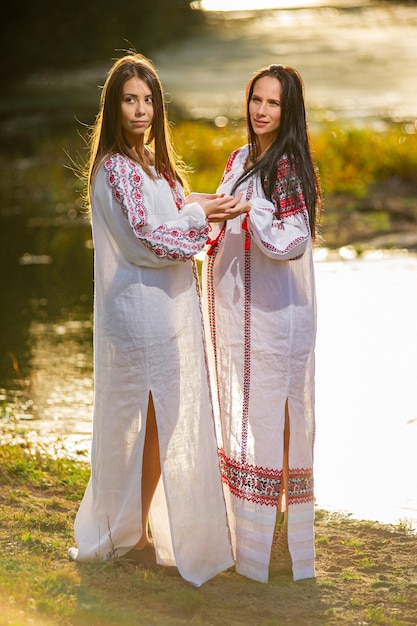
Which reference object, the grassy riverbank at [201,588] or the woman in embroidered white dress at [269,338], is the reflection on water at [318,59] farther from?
the woman in embroidered white dress at [269,338]

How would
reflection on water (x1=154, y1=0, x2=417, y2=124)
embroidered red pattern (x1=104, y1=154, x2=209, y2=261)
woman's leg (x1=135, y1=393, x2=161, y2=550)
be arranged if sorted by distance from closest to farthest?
embroidered red pattern (x1=104, y1=154, x2=209, y2=261) < woman's leg (x1=135, y1=393, x2=161, y2=550) < reflection on water (x1=154, y1=0, x2=417, y2=124)

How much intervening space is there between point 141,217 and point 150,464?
0.86m

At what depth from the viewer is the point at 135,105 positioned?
407 centimetres

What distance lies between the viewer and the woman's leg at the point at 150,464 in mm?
4203

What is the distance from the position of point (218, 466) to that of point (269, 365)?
39 cm

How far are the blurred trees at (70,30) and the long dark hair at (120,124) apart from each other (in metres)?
22.5

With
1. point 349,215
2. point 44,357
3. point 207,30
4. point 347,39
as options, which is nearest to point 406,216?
point 349,215

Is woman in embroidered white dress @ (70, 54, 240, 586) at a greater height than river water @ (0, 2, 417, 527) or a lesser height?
greater

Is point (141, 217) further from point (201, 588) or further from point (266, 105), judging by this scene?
point (201, 588)

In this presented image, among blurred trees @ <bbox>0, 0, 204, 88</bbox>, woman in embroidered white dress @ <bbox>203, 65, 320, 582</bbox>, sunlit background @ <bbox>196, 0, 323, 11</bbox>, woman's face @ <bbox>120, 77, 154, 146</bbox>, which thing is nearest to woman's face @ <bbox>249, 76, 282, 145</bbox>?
woman in embroidered white dress @ <bbox>203, 65, 320, 582</bbox>

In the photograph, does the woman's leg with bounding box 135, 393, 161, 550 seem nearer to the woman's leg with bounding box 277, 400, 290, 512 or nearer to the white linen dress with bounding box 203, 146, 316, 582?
the white linen dress with bounding box 203, 146, 316, 582

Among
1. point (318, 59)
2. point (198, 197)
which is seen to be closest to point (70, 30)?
point (318, 59)

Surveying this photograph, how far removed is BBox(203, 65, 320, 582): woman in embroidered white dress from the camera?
423 centimetres

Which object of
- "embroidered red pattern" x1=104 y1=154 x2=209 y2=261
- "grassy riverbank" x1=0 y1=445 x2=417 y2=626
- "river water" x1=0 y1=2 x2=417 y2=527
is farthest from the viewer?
"river water" x1=0 y1=2 x2=417 y2=527
